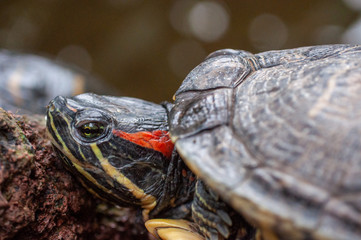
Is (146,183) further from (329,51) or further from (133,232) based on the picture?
(329,51)

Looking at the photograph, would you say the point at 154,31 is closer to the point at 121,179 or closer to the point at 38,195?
the point at 121,179

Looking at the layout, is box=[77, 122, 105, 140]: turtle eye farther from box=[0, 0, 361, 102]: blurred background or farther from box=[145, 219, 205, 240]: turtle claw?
box=[0, 0, 361, 102]: blurred background

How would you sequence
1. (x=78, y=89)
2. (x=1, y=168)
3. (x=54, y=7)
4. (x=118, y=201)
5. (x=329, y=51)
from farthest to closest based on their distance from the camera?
(x=54, y=7) → (x=78, y=89) → (x=118, y=201) → (x=329, y=51) → (x=1, y=168)

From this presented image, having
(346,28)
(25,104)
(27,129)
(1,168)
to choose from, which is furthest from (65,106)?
(346,28)

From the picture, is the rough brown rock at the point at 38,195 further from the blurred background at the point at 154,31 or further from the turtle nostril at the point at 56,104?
the blurred background at the point at 154,31

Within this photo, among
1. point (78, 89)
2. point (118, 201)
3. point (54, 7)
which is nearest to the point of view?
point (118, 201)

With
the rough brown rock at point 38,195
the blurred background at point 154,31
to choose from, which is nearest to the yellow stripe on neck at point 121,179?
the rough brown rock at point 38,195
